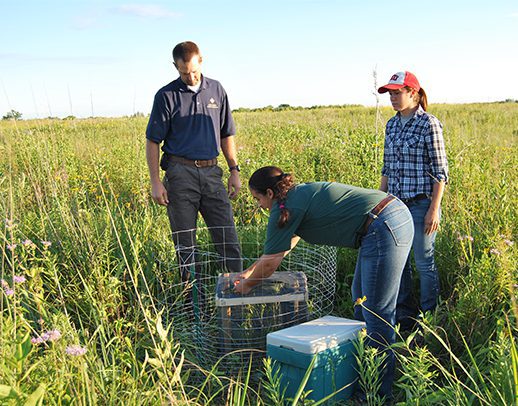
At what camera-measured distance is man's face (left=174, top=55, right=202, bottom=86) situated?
3676mm

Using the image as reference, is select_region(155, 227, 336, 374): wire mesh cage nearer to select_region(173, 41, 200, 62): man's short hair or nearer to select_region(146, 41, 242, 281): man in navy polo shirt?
select_region(146, 41, 242, 281): man in navy polo shirt

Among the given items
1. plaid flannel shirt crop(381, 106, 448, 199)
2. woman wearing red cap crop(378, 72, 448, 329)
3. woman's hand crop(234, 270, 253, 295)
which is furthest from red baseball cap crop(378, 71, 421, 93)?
woman's hand crop(234, 270, 253, 295)

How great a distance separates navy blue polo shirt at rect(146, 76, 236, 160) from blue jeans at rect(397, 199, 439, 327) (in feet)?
5.22

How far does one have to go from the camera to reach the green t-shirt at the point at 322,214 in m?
2.81

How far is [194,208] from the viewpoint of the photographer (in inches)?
156

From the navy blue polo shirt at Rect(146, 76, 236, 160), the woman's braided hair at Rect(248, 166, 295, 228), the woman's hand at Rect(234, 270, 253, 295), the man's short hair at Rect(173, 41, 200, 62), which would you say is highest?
the man's short hair at Rect(173, 41, 200, 62)

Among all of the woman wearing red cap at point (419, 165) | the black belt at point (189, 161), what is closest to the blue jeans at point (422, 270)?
the woman wearing red cap at point (419, 165)

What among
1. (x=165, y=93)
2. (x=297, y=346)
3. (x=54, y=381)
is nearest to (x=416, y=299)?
(x=297, y=346)

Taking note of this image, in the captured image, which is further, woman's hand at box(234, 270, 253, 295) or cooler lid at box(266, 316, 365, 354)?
woman's hand at box(234, 270, 253, 295)

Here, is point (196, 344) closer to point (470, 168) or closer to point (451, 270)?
point (451, 270)

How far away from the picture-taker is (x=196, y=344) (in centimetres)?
337

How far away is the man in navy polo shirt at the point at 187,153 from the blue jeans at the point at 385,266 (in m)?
1.35

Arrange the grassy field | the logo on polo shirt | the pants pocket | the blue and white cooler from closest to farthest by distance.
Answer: the grassy field
the blue and white cooler
the pants pocket
the logo on polo shirt

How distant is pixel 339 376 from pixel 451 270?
153cm
